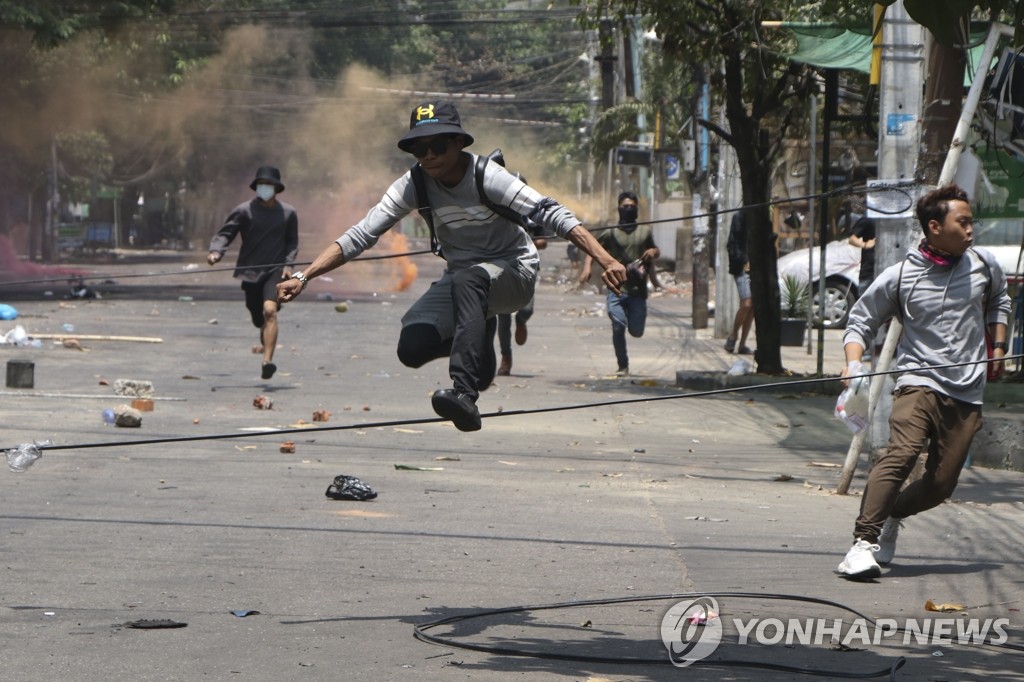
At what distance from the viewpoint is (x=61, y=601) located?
5.59 metres

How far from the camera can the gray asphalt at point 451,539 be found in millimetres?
4949

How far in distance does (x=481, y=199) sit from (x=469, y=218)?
5.8 inches

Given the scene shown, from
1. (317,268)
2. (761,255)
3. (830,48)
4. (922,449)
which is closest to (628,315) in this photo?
(761,255)

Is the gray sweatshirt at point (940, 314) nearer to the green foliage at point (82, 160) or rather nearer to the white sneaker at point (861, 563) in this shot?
the white sneaker at point (861, 563)

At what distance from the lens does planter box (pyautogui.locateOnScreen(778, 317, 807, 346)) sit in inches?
738

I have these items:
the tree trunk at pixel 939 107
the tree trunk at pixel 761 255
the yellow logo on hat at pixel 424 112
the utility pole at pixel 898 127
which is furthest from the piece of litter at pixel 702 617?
the tree trunk at pixel 761 255

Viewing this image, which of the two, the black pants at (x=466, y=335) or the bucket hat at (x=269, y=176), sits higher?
the bucket hat at (x=269, y=176)

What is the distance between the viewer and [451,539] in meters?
6.92

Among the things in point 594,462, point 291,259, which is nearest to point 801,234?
point 291,259

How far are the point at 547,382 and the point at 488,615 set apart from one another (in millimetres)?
8984

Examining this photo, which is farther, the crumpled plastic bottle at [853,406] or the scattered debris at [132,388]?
the scattered debris at [132,388]

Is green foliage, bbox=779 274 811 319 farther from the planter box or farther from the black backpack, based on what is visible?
the black backpack

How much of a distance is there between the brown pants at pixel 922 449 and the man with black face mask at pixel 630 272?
813 cm

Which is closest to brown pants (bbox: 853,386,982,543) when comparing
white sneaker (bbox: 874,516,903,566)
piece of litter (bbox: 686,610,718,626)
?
white sneaker (bbox: 874,516,903,566)
